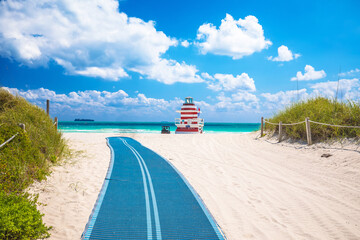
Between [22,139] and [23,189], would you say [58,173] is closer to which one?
[22,139]

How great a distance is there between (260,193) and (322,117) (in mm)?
7750

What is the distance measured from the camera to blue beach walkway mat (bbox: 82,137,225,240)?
3.74 metres

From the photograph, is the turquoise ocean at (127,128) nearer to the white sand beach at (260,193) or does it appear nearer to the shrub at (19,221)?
the white sand beach at (260,193)

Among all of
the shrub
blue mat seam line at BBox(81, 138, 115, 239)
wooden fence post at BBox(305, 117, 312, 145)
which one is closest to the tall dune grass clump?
wooden fence post at BBox(305, 117, 312, 145)

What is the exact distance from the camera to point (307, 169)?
7840mm

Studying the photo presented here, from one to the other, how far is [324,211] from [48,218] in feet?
17.8

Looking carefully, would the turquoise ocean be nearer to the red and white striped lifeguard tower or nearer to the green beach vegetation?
the green beach vegetation

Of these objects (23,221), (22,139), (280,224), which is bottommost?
(280,224)

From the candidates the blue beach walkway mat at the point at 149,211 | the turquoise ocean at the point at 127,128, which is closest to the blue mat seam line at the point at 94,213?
the blue beach walkway mat at the point at 149,211

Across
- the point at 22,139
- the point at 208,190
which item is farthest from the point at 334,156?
the point at 22,139

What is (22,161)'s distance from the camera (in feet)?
18.7

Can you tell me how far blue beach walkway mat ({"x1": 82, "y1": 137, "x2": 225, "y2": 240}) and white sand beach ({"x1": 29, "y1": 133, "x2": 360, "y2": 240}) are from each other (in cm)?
24

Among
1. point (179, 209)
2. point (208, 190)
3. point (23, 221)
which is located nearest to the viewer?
point (23, 221)

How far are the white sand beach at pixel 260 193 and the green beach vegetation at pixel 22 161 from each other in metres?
0.34
